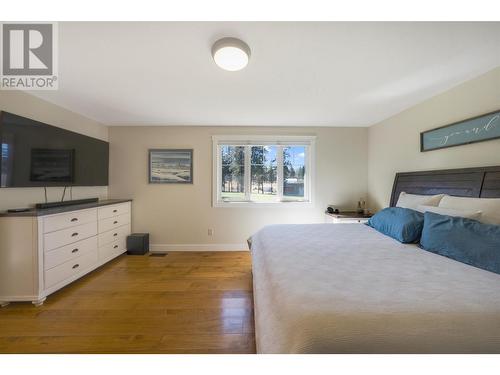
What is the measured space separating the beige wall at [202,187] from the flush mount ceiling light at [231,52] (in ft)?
6.85

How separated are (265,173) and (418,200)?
222 centimetres

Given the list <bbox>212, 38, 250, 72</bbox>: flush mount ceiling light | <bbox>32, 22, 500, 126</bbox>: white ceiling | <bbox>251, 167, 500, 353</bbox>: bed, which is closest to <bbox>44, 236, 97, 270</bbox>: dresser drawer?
<bbox>32, 22, 500, 126</bbox>: white ceiling

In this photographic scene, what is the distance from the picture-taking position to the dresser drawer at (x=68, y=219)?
212cm

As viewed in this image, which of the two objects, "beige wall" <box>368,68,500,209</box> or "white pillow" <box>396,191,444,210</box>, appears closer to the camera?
"beige wall" <box>368,68,500,209</box>

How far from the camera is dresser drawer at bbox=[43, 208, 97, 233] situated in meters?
2.12

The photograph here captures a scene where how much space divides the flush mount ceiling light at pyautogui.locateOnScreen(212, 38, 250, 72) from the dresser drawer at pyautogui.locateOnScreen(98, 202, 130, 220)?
2.63 m

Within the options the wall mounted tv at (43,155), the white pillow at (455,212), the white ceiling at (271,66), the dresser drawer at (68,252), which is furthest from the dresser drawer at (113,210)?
the white pillow at (455,212)

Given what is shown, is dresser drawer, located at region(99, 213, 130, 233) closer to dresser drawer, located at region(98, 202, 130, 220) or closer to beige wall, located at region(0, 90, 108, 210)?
dresser drawer, located at region(98, 202, 130, 220)

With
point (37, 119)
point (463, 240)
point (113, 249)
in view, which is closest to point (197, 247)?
point (113, 249)

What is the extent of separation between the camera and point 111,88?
87.4 inches

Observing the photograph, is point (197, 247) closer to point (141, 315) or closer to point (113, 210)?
point (113, 210)

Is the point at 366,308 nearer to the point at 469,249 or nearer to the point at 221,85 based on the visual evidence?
the point at 469,249

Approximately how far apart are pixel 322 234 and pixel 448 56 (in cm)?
180

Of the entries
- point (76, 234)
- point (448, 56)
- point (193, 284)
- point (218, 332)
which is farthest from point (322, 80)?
point (76, 234)
